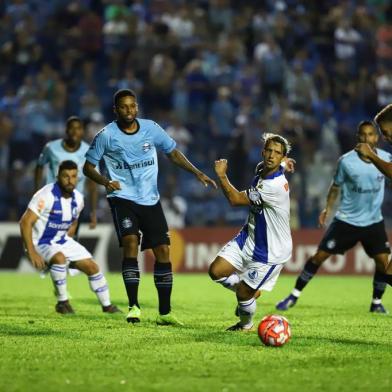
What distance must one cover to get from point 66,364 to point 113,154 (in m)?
3.39

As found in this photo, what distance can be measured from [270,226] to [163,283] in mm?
1473

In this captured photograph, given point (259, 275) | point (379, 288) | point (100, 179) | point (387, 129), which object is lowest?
point (379, 288)

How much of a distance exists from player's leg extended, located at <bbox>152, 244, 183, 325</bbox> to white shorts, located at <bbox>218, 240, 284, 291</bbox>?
982 mm

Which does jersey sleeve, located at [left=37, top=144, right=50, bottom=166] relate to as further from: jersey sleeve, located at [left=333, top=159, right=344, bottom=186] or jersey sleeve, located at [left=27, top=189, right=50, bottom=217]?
jersey sleeve, located at [left=333, top=159, right=344, bottom=186]

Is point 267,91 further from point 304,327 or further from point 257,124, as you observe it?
point 304,327

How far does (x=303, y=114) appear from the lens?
66.2 feet

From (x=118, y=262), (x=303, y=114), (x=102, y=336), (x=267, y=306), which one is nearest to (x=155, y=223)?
(x=102, y=336)

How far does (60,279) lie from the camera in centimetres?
1084

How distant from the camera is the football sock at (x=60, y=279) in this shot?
35.3ft

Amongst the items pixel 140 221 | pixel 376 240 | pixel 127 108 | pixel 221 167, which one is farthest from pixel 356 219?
pixel 221 167

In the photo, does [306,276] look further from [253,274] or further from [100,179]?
[100,179]

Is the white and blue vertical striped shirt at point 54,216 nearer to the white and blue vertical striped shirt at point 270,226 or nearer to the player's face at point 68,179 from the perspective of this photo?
the player's face at point 68,179

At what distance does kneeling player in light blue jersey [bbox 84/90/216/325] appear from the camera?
9.45 metres

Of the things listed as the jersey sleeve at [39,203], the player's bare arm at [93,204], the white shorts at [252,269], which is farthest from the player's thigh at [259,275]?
the player's bare arm at [93,204]
